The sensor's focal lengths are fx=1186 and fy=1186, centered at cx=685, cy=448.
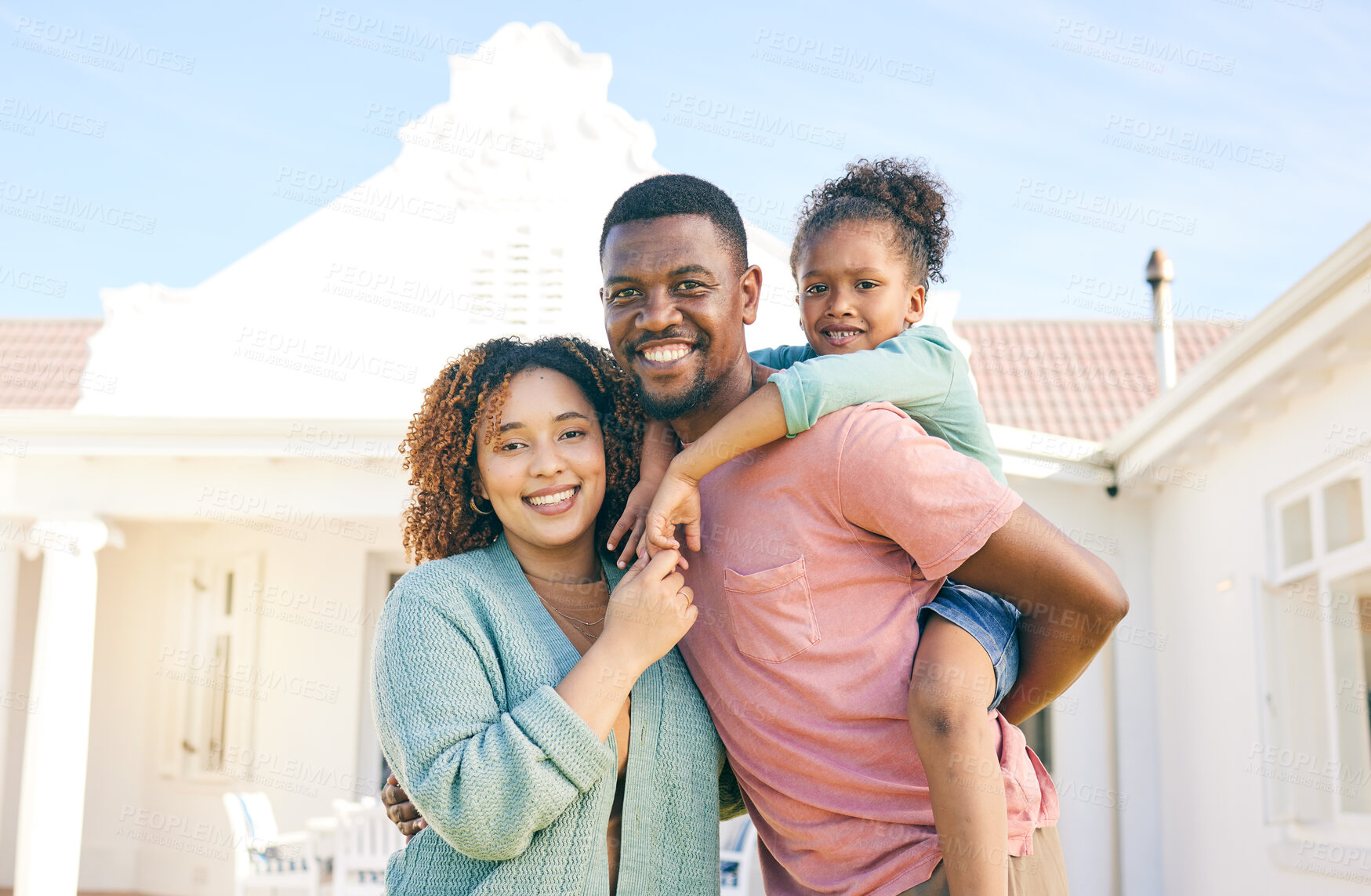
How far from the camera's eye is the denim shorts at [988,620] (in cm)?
198

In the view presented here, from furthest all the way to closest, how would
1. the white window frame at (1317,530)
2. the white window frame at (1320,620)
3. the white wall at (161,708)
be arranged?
the white wall at (161,708) → the white window frame at (1320,620) → the white window frame at (1317,530)

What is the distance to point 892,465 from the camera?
1.88 m

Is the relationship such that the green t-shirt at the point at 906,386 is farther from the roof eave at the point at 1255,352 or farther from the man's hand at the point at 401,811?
the roof eave at the point at 1255,352

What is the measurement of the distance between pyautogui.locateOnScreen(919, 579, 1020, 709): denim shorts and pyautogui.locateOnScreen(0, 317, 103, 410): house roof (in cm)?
1207

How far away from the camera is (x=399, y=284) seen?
8.93m

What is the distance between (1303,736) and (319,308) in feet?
23.3

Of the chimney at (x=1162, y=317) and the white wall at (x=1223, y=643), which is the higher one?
the chimney at (x=1162, y=317)

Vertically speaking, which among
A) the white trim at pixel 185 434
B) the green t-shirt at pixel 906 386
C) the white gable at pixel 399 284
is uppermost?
the white gable at pixel 399 284

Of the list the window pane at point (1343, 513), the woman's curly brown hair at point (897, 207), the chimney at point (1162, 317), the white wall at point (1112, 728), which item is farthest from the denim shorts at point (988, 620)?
the chimney at point (1162, 317)

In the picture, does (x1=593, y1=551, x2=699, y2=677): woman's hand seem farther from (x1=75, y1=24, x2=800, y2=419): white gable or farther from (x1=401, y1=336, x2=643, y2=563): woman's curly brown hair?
(x1=75, y1=24, x2=800, y2=419): white gable

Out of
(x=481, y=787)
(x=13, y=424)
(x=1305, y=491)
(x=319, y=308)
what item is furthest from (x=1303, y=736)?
(x=13, y=424)

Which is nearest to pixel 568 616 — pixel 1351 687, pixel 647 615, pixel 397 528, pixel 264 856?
pixel 647 615

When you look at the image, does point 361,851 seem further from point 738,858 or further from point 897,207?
point 897,207

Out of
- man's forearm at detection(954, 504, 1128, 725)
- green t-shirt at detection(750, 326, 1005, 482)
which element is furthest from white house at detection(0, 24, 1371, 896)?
man's forearm at detection(954, 504, 1128, 725)
